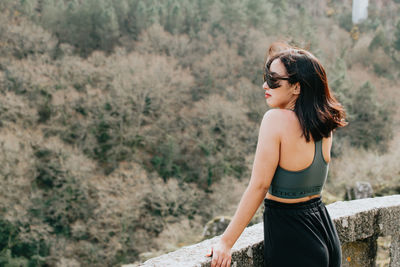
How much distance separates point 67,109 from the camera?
70.2ft

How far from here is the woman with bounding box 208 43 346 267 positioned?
1186 millimetres

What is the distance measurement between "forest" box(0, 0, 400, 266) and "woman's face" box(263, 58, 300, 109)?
33.9 ft

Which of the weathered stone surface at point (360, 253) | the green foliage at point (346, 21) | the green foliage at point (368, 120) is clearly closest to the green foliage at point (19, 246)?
the weathered stone surface at point (360, 253)

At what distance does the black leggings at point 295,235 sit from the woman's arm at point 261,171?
93 millimetres

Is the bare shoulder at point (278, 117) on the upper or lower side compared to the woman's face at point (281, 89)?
lower

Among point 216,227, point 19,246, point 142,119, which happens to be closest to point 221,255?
point 216,227

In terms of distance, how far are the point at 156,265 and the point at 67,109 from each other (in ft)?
71.4

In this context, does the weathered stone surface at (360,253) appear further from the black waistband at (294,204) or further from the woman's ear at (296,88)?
the woman's ear at (296,88)

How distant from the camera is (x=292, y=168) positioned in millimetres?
1195

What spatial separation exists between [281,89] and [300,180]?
1.12ft

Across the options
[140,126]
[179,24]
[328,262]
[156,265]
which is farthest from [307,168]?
[179,24]

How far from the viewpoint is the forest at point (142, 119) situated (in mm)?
16719

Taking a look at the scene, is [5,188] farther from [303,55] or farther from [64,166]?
[303,55]

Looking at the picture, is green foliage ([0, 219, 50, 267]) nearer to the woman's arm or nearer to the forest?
the forest
